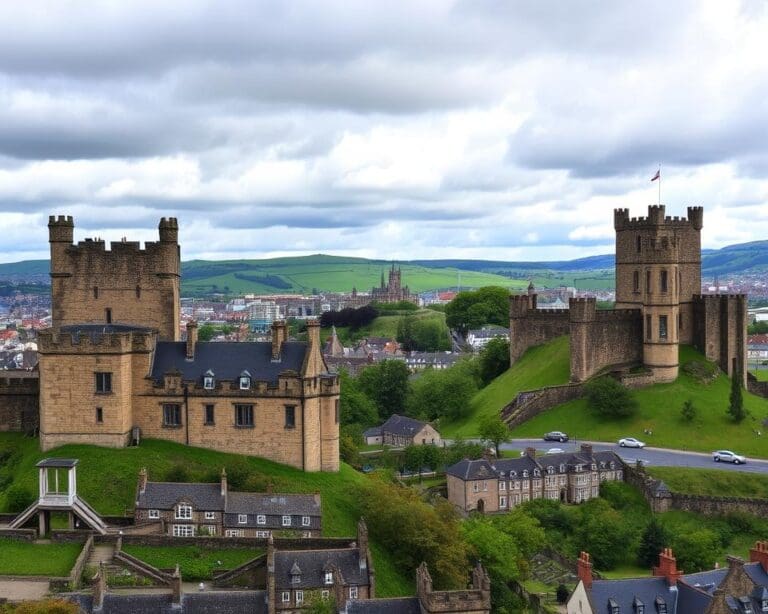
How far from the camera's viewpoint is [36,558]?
5034 centimetres

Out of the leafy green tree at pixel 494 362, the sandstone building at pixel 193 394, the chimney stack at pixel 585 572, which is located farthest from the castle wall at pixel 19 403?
the leafy green tree at pixel 494 362

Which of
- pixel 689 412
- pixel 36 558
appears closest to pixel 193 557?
pixel 36 558

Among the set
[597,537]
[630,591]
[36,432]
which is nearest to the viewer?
[630,591]

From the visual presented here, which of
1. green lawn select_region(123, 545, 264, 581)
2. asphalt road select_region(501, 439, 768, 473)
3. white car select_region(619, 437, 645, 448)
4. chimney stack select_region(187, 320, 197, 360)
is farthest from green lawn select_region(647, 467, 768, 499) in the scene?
Answer: green lawn select_region(123, 545, 264, 581)

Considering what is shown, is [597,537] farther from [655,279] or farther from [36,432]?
[36,432]

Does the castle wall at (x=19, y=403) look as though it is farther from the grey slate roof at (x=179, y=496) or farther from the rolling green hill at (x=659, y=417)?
the rolling green hill at (x=659, y=417)

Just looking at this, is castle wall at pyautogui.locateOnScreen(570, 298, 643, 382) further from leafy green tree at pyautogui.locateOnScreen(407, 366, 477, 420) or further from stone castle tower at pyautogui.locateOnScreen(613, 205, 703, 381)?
leafy green tree at pyautogui.locateOnScreen(407, 366, 477, 420)

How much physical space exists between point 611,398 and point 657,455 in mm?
6404

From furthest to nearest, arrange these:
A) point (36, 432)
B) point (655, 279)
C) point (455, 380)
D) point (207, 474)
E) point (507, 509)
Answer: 1. point (455, 380)
2. point (655, 279)
3. point (507, 509)
4. point (36, 432)
5. point (207, 474)

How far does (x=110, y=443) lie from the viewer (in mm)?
63031

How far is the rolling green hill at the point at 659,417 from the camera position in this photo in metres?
88.1

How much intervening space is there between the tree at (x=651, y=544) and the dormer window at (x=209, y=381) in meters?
32.0

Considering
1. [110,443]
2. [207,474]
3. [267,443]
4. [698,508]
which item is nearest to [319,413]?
[267,443]

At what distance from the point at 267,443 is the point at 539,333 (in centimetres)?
4685
